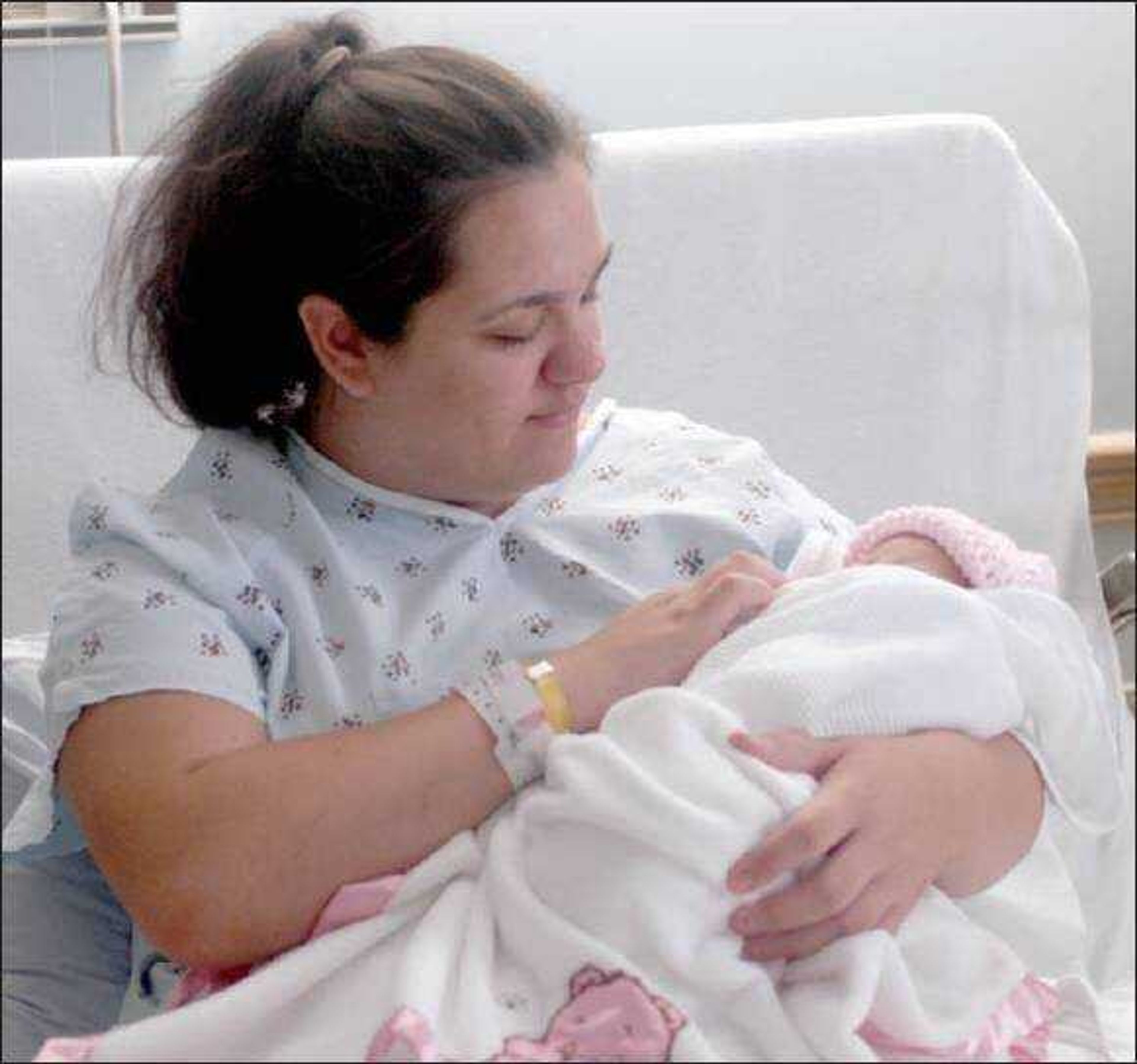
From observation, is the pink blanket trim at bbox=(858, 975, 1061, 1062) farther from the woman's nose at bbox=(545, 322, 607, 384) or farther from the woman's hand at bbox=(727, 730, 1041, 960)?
the woman's nose at bbox=(545, 322, 607, 384)

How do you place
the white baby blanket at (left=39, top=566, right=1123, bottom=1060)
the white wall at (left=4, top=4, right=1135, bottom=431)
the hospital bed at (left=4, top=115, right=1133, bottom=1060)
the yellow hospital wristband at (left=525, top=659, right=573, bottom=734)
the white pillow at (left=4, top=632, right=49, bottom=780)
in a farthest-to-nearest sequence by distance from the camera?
the white wall at (left=4, top=4, right=1135, bottom=431)
the hospital bed at (left=4, top=115, right=1133, bottom=1060)
the white pillow at (left=4, top=632, right=49, bottom=780)
the yellow hospital wristband at (left=525, top=659, right=573, bottom=734)
the white baby blanket at (left=39, top=566, right=1123, bottom=1060)

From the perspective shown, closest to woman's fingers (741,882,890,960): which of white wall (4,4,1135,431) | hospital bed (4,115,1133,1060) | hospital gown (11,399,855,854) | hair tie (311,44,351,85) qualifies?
hospital gown (11,399,855,854)

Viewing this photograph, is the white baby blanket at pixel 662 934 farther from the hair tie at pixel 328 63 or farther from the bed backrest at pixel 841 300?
the bed backrest at pixel 841 300

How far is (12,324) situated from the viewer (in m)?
1.24

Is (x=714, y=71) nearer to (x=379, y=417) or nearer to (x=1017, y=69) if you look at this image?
(x=1017, y=69)

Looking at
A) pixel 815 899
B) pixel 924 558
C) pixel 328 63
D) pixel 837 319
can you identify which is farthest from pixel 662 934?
pixel 837 319

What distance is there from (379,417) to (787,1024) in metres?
0.33

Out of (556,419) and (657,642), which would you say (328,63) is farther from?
(657,642)

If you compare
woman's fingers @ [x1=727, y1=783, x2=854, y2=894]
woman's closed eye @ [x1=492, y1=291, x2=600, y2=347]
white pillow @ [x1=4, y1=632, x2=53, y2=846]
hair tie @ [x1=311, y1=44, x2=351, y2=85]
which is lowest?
white pillow @ [x1=4, y1=632, x2=53, y2=846]

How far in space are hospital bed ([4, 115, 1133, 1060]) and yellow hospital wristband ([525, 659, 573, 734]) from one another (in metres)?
0.45

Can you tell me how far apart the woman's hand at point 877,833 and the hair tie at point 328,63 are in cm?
33

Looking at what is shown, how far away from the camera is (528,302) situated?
2.85 ft

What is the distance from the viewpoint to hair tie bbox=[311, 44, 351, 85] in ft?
2.96

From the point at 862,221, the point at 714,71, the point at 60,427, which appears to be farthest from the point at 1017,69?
the point at 60,427
